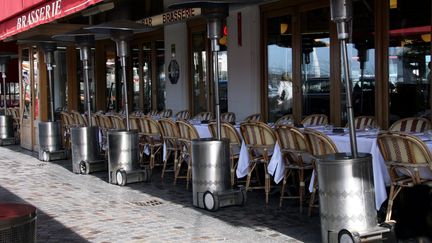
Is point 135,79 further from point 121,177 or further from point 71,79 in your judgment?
point 121,177

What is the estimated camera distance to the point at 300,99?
8.81 m

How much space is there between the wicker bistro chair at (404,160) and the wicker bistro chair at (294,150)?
102 cm

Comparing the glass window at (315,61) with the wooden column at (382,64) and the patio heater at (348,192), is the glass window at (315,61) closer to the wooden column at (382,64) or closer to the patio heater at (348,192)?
the wooden column at (382,64)

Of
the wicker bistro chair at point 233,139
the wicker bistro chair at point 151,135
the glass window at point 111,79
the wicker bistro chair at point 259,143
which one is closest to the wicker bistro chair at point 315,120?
the wicker bistro chair at point 233,139

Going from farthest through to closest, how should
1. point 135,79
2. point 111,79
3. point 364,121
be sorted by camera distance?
point 111,79 → point 135,79 → point 364,121

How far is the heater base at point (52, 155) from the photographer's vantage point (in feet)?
35.6

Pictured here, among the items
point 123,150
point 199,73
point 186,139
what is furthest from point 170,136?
point 199,73

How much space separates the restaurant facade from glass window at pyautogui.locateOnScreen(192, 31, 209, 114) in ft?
0.06

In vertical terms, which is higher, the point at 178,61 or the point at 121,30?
the point at 121,30

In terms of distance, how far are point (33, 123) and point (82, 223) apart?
7387 mm

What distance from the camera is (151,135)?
888 cm

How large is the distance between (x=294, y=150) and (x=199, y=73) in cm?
553

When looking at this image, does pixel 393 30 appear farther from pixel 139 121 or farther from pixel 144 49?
pixel 144 49

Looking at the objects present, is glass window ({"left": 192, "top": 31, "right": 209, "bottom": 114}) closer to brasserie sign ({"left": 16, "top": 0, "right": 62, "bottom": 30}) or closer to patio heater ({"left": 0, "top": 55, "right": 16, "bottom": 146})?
brasserie sign ({"left": 16, "top": 0, "right": 62, "bottom": 30})
